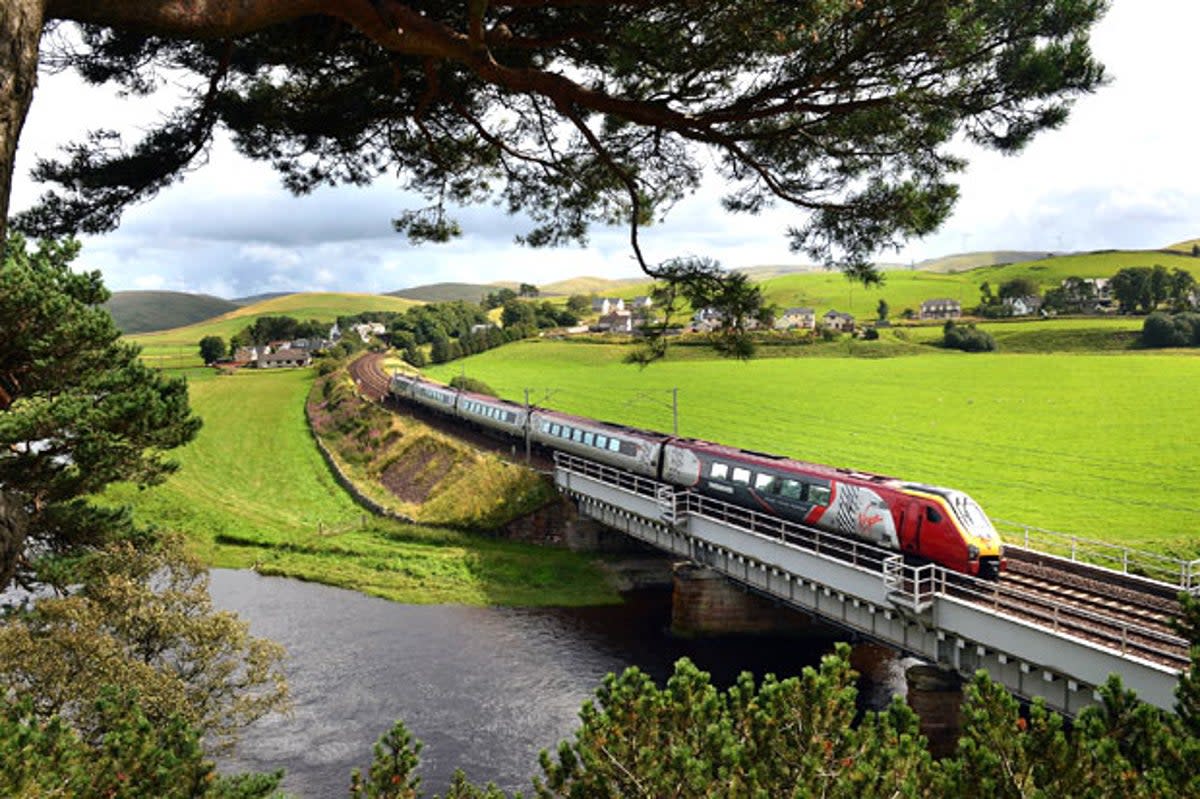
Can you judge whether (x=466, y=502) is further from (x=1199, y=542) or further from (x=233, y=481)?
(x=1199, y=542)

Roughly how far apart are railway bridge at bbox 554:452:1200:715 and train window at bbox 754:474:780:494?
3.62ft

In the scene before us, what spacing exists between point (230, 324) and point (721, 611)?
166 metres

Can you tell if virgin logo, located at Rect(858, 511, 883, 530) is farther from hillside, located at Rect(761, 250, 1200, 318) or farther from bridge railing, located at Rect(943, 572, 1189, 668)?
hillside, located at Rect(761, 250, 1200, 318)

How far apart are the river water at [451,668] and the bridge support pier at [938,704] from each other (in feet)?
14.8

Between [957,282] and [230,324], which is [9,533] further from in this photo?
[230,324]

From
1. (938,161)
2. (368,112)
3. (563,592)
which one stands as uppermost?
(368,112)

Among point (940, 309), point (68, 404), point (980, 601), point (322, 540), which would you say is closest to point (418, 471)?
point (322, 540)

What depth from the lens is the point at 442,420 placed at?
205ft

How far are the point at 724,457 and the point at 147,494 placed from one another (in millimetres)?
39517

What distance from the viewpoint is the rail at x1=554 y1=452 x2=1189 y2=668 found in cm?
1698

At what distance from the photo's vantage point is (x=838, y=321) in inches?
4299

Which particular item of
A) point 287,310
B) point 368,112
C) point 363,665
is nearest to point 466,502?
point 363,665

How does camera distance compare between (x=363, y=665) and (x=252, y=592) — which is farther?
Result: (x=252, y=592)

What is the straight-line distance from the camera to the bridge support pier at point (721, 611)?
3080cm
